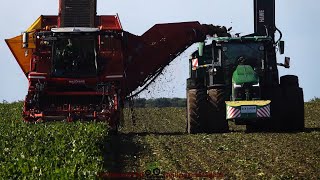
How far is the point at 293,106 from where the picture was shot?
18859mm

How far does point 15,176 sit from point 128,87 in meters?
11.7

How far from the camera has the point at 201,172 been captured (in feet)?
37.2

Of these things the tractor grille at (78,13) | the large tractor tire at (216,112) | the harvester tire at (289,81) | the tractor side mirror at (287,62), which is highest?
the tractor grille at (78,13)

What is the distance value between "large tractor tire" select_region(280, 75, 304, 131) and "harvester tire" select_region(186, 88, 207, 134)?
2.03 m

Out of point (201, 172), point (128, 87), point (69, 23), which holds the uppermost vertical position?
point (69, 23)

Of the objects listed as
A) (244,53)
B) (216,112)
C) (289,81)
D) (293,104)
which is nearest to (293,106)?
(293,104)

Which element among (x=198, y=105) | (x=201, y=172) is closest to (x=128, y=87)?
(x=198, y=105)

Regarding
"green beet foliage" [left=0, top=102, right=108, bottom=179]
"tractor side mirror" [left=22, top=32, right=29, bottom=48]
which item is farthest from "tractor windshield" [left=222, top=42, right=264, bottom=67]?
"tractor side mirror" [left=22, top=32, right=29, bottom=48]

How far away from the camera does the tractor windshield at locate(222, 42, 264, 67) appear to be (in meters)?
19.1

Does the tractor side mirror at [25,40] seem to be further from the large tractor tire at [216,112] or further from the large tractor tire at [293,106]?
the large tractor tire at [293,106]

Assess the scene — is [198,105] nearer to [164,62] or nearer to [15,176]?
[164,62]

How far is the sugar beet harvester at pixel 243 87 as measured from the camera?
18.6 meters

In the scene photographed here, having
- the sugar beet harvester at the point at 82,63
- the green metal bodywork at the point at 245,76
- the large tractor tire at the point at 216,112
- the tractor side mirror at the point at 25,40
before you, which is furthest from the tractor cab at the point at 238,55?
the tractor side mirror at the point at 25,40

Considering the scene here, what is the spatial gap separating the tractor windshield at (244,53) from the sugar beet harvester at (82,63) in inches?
87.7
